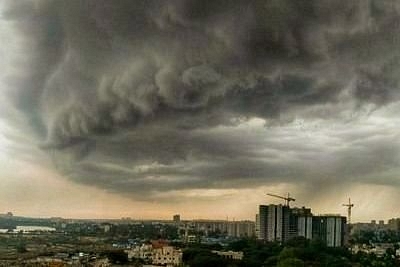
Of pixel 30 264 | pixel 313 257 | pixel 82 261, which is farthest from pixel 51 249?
pixel 313 257

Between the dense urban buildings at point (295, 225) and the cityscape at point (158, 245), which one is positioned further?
the dense urban buildings at point (295, 225)

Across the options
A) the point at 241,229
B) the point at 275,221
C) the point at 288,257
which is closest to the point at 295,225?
the point at 275,221

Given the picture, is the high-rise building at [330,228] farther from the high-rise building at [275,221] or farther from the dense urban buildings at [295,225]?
the high-rise building at [275,221]

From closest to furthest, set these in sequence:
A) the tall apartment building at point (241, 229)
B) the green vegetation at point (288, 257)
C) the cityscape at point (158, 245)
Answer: the cityscape at point (158, 245), the green vegetation at point (288, 257), the tall apartment building at point (241, 229)

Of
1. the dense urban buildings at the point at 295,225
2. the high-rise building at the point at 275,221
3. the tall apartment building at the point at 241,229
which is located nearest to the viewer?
the tall apartment building at the point at 241,229

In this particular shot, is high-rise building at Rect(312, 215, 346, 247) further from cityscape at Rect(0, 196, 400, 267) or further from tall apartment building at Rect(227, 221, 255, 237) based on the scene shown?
tall apartment building at Rect(227, 221, 255, 237)

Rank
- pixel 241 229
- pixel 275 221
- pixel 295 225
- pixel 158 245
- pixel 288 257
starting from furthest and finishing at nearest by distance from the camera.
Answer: pixel 275 221 < pixel 295 225 < pixel 241 229 < pixel 158 245 < pixel 288 257

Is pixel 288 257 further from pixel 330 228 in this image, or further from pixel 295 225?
pixel 330 228

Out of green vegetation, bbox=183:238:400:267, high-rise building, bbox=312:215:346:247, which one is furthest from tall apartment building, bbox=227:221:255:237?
green vegetation, bbox=183:238:400:267

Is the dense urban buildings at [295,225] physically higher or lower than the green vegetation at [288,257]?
higher

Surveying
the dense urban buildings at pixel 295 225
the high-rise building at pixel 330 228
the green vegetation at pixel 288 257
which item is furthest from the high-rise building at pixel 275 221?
the green vegetation at pixel 288 257

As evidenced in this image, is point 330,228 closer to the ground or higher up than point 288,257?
higher up
